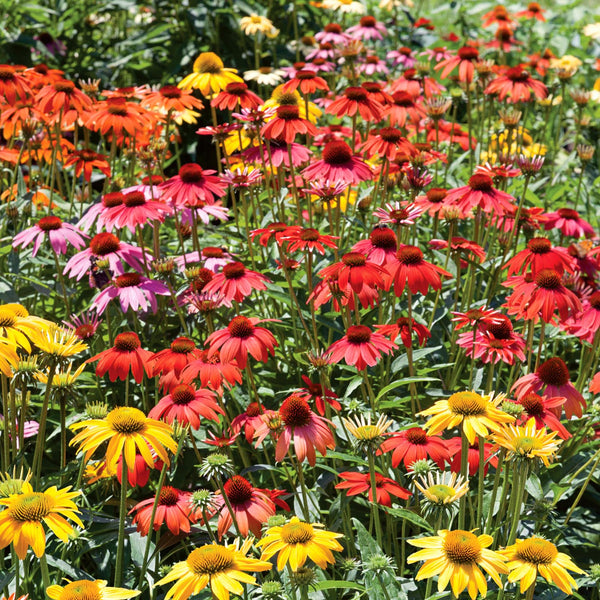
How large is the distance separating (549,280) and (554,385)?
0.27 metres

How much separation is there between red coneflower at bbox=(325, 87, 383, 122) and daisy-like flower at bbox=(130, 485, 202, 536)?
1.39 meters

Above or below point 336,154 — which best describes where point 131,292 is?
below

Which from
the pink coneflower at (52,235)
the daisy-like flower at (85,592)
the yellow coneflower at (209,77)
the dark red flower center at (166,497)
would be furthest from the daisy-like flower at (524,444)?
the yellow coneflower at (209,77)

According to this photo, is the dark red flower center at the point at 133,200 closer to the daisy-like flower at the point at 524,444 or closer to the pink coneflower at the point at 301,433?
the pink coneflower at the point at 301,433

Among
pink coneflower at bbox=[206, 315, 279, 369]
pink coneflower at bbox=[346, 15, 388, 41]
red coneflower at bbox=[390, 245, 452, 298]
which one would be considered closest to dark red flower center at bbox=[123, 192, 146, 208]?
pink coneflower at bbox=[206, 315, 279, 369]

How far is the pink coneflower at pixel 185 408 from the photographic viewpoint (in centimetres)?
194

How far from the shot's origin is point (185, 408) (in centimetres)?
196

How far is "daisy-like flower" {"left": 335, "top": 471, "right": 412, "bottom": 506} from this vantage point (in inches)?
73.0

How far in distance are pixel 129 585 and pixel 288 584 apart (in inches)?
18.9

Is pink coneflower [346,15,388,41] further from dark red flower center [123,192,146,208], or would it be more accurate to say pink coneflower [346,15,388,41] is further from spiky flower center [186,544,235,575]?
spiky flower center [186,544,235,575]

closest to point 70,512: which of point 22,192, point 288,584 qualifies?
point 288,584

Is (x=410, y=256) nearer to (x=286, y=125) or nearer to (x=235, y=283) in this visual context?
(x=235, y=283)

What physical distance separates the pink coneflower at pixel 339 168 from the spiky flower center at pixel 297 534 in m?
1.21

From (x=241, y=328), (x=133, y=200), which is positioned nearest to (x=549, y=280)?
(x=241, y=328)
